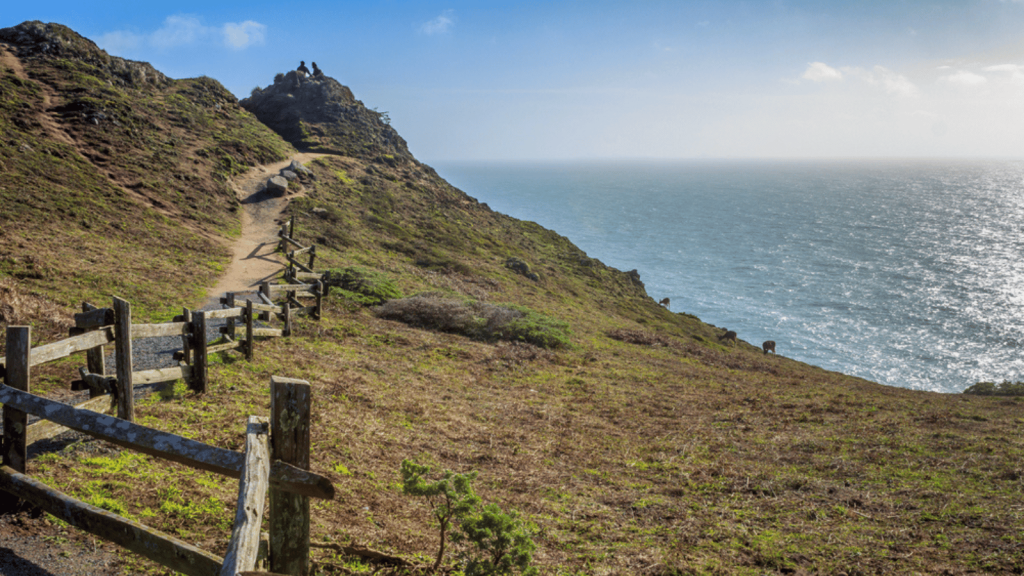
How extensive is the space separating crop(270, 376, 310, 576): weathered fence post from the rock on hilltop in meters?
58.5

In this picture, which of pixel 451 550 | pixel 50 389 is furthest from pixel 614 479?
pixel 50 389

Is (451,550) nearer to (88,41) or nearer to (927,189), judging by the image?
(88,41)

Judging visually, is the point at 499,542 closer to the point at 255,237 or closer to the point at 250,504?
the point at 250,504

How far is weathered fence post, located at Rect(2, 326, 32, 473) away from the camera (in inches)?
177

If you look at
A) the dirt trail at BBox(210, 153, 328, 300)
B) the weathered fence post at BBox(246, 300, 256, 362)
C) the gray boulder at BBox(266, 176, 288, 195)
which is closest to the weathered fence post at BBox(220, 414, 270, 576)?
the weathered fence post at BBox(246, 300, 256, 362)

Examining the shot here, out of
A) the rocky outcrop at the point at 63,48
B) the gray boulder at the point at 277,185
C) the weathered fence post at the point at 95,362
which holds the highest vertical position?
the rocky outcrop at the point at 63,48

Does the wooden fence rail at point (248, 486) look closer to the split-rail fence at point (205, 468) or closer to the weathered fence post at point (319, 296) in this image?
the split-rail fence at point (205, 468)

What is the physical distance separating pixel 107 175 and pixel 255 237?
7844 mm

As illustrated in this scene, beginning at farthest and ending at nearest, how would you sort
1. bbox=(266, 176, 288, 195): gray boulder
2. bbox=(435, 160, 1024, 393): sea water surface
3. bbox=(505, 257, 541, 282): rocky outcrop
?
bbox=(435, 160, 1024, 393): sea water surface < bbox=(505, 257, 541, 282): rocky outcrop < bbox=(266, 176, 288, 195): gray boulder

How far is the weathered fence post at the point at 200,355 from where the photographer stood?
8.42 metres

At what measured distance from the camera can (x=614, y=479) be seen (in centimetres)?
924

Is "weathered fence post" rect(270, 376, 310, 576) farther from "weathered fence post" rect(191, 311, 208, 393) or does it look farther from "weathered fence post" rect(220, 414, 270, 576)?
"weathered fence post" rect(191, 311, 208, 393)

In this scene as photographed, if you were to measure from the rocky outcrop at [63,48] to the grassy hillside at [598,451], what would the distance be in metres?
20.8

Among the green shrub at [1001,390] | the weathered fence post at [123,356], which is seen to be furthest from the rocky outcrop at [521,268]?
the weathered fence post at [123,356]
